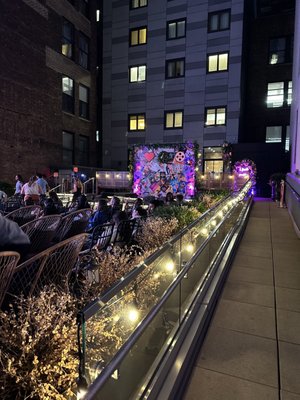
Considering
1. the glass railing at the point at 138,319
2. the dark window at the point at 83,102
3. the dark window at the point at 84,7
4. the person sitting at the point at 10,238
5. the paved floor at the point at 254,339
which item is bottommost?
the paved floor at the point at 254,339

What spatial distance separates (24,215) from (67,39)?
15770mm

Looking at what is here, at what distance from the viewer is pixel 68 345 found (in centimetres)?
159

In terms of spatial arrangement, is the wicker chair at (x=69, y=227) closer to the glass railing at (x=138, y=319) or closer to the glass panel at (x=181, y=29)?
the glass railing at (x=138, y=319)

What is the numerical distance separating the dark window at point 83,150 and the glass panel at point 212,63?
30.1 feet

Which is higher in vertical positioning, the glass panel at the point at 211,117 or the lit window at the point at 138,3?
the lit window at the point at 138,3

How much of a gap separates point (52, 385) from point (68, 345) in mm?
190

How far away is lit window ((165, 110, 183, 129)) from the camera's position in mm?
19641

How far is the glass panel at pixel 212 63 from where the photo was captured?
61.3ft

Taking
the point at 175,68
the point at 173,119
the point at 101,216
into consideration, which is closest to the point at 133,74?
the point at 175,68

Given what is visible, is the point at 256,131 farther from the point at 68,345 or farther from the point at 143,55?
the point at 68,345

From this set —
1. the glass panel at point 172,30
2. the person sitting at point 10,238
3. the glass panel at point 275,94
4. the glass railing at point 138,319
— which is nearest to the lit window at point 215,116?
the glass panel at point 275,94

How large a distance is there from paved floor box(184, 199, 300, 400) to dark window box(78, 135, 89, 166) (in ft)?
51.8

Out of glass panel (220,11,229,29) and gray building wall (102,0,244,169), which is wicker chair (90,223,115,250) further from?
glass panel (220,11,229,29)

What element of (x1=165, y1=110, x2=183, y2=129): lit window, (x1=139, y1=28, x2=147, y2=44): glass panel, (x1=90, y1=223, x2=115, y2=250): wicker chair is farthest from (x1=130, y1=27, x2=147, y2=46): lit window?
(x1=90, y1=223, x2=115, y2=250): wicker chair
